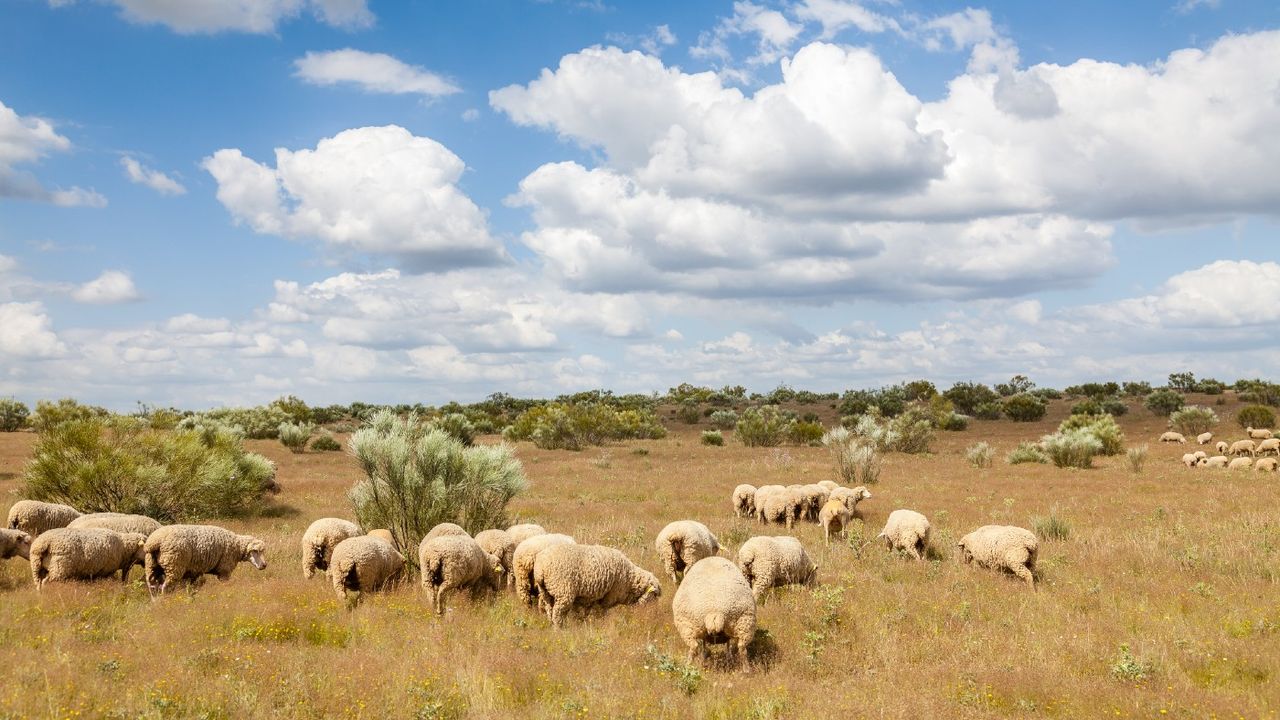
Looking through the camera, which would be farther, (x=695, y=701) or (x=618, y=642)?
(x=618, y=642)

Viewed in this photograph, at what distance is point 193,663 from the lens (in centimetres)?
848

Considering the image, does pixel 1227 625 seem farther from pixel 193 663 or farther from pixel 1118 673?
pixel 193 663

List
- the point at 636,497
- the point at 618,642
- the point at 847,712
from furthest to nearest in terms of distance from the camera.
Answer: the point at 636,497, the point at 618,642, the point at 847,712

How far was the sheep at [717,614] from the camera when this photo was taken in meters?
8.93

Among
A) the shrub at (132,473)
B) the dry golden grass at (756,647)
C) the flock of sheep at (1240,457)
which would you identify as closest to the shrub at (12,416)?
the shrub at (132,473)

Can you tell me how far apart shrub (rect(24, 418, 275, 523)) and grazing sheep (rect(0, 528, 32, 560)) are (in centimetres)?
666

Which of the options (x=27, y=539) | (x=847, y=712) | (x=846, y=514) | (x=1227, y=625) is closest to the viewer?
(x=847, y=712)

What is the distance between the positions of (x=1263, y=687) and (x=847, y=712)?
5.02 m

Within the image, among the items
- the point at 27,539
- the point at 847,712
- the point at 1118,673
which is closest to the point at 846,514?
the point at 1118,673

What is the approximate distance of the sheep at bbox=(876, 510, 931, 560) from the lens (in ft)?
50.5

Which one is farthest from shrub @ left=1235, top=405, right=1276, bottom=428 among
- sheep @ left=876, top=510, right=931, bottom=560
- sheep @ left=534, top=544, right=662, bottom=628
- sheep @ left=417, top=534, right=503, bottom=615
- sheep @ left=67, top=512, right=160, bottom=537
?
sheep @ left=67, top=512, right=160, bottom=537

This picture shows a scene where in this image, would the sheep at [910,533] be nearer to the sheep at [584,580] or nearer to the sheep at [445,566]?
the sheep at [584,580]

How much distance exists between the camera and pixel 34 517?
14.9m

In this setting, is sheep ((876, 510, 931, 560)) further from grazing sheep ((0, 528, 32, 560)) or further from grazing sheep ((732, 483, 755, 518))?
grazing sheep ((0, 528, 32, 560))
